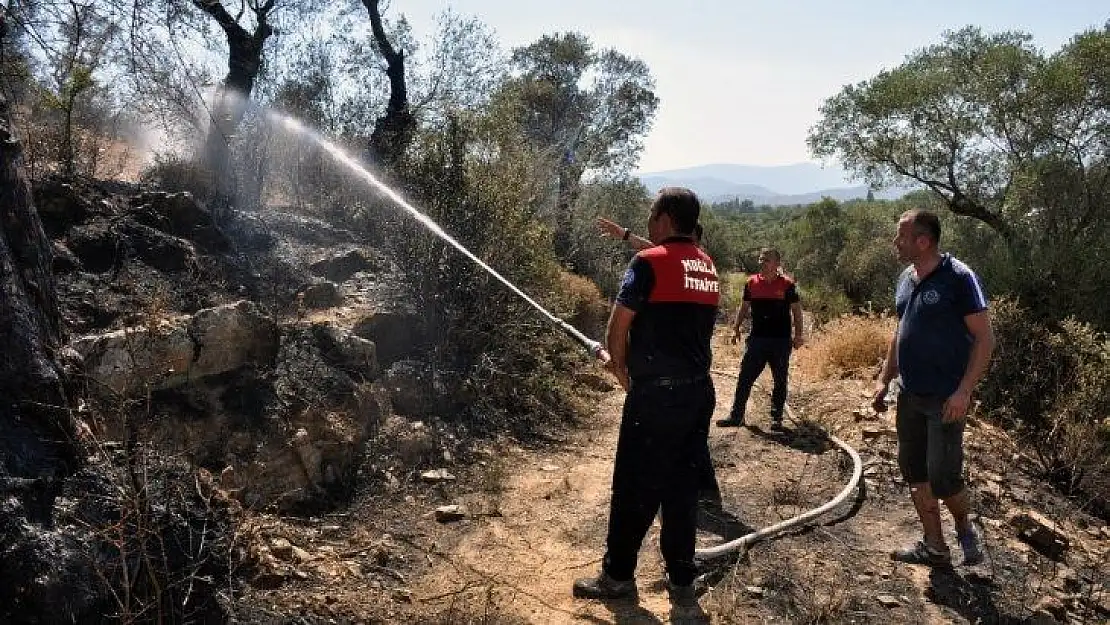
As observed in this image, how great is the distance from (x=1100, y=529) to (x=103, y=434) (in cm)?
689

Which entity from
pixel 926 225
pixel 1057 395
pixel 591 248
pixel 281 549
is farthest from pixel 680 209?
pixel 591 248

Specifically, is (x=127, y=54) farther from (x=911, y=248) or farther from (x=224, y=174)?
(x=224, y=174)

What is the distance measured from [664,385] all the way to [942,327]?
167cm

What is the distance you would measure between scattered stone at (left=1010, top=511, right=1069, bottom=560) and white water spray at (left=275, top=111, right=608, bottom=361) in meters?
3.22

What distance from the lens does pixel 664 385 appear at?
356cm

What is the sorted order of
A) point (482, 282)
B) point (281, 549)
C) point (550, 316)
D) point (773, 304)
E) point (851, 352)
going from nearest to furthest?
point (281, 549)
point (550, 316)
point (773, 304)
point (482, 282)
point (851, 352)

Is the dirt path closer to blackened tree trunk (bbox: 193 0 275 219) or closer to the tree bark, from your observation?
the tree bark

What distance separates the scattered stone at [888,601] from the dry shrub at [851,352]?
18.0 ft

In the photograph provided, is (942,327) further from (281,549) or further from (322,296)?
(322,296)

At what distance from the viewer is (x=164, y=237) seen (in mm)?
5824

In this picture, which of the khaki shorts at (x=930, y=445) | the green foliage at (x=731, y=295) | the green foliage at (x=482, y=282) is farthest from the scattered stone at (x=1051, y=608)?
the green foliage at (x=731, y=295)

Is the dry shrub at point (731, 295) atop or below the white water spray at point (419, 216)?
below

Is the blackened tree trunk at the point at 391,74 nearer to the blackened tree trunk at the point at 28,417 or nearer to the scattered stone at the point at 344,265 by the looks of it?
the scattered stone at the point at 344,265

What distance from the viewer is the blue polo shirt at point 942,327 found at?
12.9 ft
